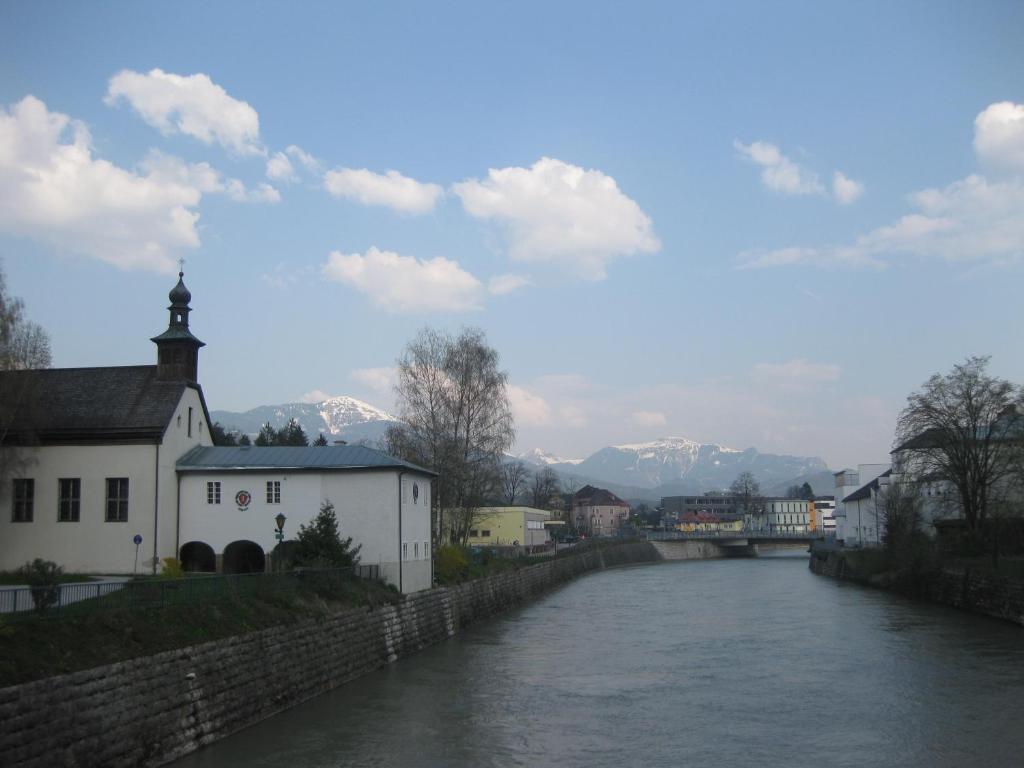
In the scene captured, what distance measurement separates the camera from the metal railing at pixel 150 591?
59.6 feet

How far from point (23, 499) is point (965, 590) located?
44.1 metres

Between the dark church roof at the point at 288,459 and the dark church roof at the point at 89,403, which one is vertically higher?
the dark church roof at the point at 89,403

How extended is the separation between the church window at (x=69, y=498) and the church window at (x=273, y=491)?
704cm

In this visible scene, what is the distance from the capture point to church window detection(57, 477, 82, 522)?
36.0 m

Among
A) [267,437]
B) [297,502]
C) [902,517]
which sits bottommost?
[902,517]

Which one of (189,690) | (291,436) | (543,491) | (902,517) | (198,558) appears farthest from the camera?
(543,491)

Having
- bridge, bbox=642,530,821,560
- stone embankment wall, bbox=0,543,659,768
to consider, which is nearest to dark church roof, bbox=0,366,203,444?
stone embankment wall, bbox=0,543,659,768

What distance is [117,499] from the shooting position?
3619cm

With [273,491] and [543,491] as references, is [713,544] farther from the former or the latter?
[273,491]

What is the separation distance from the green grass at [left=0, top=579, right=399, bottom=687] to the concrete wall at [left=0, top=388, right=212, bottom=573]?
34.7ft

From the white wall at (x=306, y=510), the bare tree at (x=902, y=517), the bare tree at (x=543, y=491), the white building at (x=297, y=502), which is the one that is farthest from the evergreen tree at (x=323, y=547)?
the bare tree at (x=543, y=491)

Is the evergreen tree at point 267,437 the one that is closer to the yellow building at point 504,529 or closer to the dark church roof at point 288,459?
the yellow building at point 504,529

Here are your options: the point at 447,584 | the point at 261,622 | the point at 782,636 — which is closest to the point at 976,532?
the point at 782,636

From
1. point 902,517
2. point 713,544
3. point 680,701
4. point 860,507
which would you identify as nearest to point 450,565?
point 680,701
